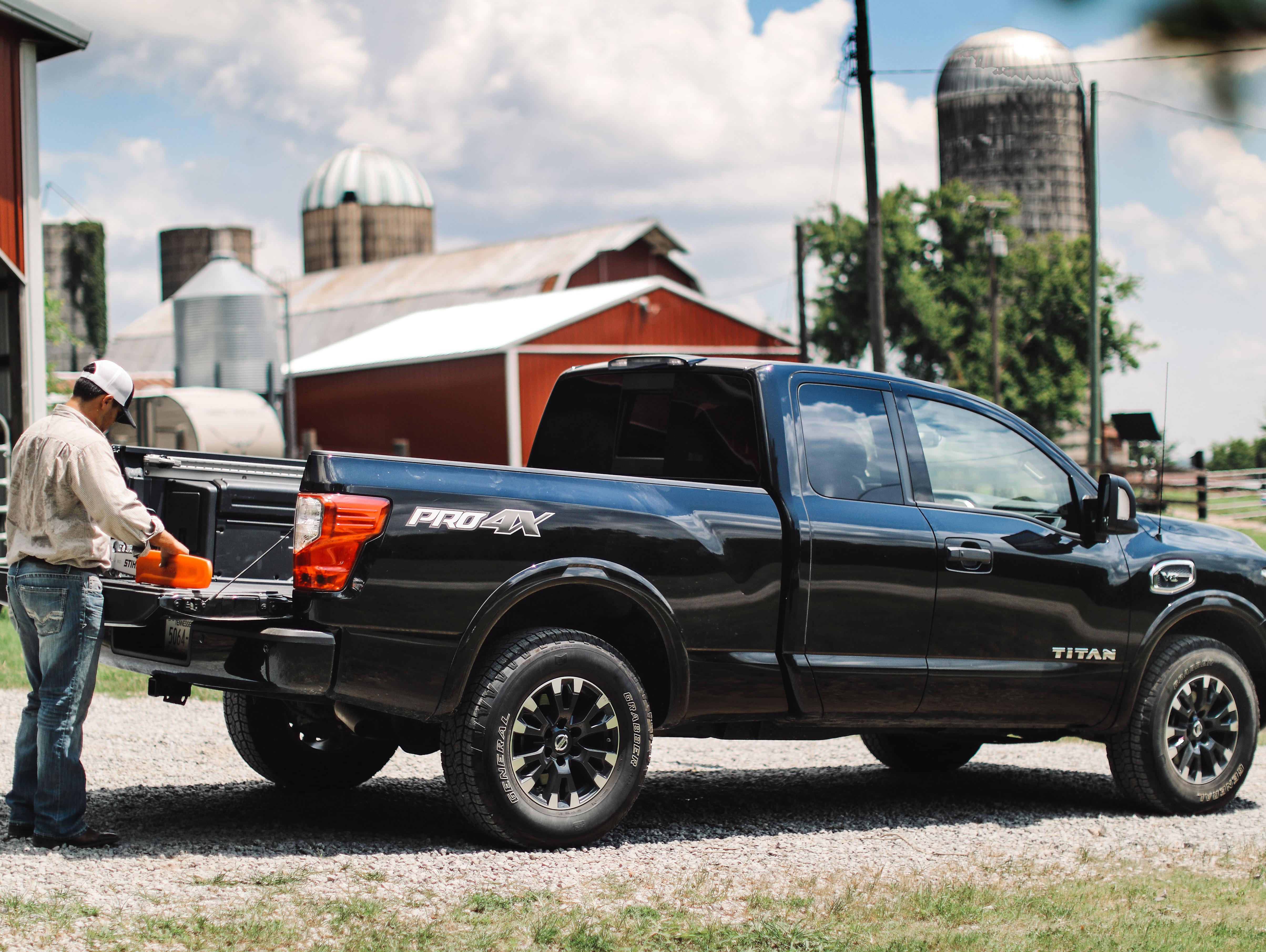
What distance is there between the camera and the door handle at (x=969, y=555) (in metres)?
6.23


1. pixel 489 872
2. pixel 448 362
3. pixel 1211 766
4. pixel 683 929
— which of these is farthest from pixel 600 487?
pixel 448 362

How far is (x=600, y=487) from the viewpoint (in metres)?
5.56

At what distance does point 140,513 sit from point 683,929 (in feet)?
8.16

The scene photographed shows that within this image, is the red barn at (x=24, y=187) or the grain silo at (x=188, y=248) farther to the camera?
the grain silo at (x=188, y=248)

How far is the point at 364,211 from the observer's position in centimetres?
7744

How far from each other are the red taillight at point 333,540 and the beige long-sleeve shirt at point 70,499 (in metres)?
0.62

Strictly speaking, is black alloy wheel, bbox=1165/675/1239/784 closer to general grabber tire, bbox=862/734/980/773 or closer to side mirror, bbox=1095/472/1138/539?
side mirror, bbox=1095/472/1138/539

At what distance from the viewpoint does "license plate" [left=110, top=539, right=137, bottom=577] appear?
615cm

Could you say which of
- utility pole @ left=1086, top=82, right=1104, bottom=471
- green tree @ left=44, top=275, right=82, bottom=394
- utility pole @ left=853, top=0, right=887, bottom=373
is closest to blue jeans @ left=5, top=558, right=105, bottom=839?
utility pole @ left=853, top=0, right=887, bottom=373

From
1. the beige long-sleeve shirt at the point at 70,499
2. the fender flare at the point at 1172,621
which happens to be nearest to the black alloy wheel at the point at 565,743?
the beige long-sleeve shirt at the point at 70,499

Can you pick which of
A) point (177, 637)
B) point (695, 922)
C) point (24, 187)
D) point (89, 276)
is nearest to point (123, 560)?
point (177, 637)

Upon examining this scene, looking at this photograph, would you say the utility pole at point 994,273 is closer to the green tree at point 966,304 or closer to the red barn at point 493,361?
Answer: the green tree at point 966,304

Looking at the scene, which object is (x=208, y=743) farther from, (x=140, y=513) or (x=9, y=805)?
(x=140, y=513)

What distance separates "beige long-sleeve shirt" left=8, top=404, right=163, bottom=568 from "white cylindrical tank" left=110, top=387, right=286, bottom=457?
24.7m
